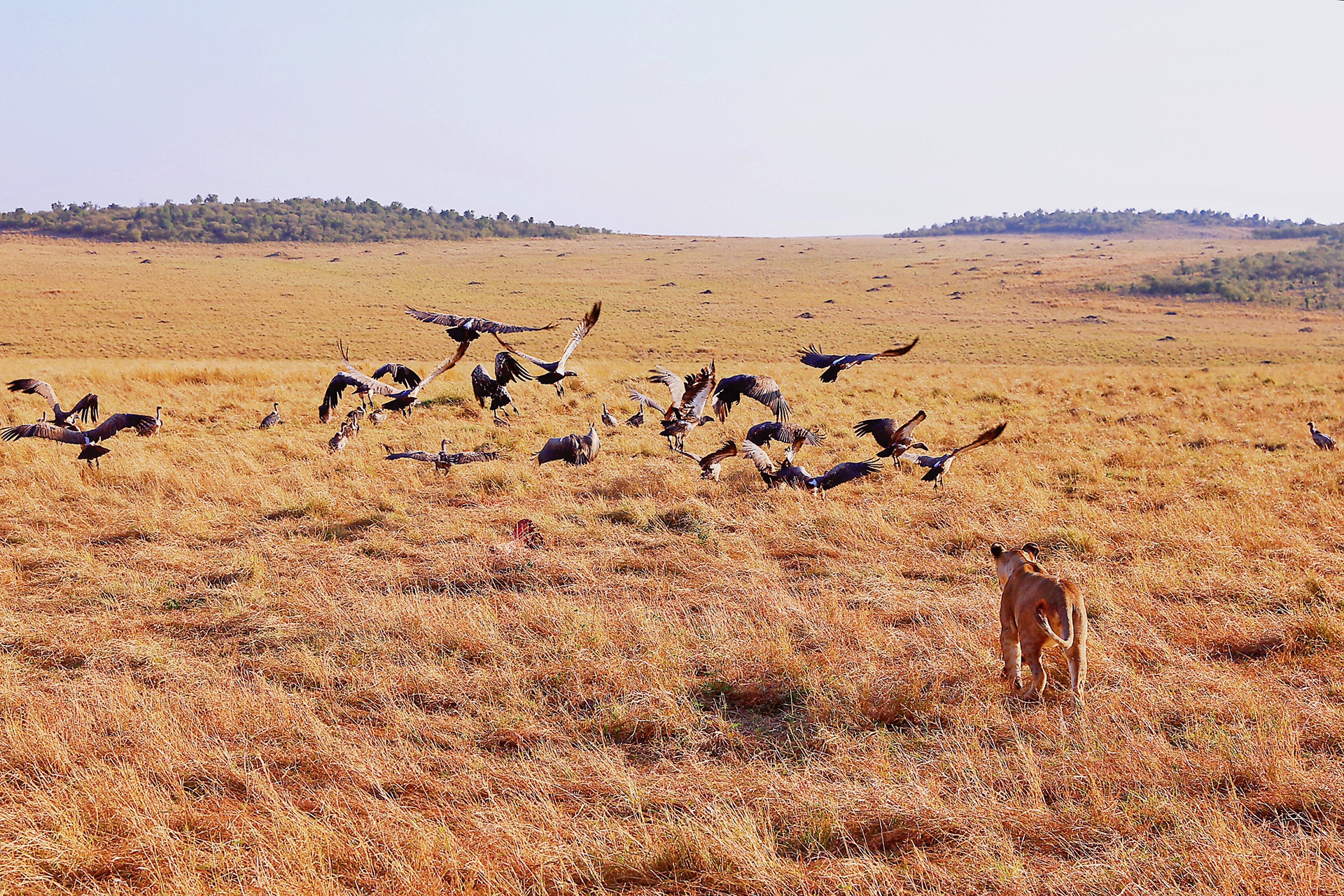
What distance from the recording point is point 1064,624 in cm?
425

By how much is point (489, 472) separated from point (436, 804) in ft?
24.3

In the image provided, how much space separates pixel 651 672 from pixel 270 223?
119803mm

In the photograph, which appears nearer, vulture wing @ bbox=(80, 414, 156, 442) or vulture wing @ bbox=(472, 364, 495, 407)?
vulture wing @ bbox=(472, 364, 495, 407)

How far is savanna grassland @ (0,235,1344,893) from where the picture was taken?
11.2 ft

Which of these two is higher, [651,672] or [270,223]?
[270,223]

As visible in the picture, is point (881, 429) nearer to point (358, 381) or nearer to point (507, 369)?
point (507, 369)

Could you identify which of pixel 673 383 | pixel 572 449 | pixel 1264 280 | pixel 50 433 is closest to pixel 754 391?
pixel 673 383

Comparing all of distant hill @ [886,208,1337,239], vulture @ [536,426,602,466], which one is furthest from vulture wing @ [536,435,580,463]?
distant hill @ [886,208,1337,239]

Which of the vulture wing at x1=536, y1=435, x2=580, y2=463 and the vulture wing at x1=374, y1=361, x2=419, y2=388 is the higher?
the vulture wing at x1=374, y1=361, x2=419, y2=388

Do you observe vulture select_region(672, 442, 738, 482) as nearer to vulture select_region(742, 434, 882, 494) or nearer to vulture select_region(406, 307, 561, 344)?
vulture select_region(742, 434, 882, 494)

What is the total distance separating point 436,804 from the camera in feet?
12.6

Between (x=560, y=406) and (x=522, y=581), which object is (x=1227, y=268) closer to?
(x=560, y=406)

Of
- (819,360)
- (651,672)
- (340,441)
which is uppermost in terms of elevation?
(819,360)

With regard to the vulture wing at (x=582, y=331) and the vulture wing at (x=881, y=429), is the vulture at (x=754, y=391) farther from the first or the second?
the vulture wing at (x=582, y=331)
